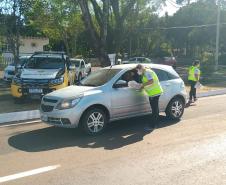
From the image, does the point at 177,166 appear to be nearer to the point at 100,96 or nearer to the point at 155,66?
the point at 100,96

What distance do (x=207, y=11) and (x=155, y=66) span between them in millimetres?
44229

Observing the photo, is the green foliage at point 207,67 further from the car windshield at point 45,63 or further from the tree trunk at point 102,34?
the car windshield at point 45,63

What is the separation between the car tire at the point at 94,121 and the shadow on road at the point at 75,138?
0.52ft

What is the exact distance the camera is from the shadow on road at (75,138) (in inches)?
342

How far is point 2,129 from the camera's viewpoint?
35.2ft

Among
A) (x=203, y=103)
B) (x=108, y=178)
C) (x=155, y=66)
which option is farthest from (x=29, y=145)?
(x=203, y=103)

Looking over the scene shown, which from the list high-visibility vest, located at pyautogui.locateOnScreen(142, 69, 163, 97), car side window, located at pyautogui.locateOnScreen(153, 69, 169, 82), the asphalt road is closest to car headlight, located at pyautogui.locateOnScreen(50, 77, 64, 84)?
the asphalt road

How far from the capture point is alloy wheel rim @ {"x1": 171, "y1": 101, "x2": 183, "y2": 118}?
11561mm

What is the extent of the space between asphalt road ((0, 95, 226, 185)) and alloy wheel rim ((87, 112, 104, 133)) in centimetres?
25

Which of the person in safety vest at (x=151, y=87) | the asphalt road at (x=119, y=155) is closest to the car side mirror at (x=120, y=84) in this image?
the person in safety vest at (x=151, y=87)

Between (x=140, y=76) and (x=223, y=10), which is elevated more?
(x=223, y=10)

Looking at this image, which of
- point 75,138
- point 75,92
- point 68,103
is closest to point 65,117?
point 68,103

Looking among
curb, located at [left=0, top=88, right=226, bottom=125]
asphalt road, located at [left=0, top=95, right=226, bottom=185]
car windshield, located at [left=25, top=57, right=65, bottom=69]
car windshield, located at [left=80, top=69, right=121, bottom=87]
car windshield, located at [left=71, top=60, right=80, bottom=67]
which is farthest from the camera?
car windshield, located at [left=71, top=60, right=80, bottom=67]

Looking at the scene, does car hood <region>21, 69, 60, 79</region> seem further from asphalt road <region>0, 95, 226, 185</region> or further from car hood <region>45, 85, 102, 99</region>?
car hood <region>45, 85, 102, 99</region>
